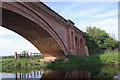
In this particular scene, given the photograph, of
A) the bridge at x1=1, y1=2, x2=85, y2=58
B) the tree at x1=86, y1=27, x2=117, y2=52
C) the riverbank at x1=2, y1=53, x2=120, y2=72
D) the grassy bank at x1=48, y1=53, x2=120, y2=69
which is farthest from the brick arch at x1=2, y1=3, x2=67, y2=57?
the tree at x1=86, y1=27, x2=117, y2=52

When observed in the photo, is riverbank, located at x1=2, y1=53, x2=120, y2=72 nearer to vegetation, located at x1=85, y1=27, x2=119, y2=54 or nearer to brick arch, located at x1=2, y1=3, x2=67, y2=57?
brick arch, located at x1=2, y1=3, x2=67, y2=57

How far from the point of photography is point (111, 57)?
12.9m

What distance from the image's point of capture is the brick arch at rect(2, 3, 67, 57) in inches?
325

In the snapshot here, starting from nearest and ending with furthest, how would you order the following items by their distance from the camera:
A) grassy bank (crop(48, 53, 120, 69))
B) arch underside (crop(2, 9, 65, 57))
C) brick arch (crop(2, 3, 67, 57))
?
1. brick arch (crop(2, 3, 67, 57))
2. arch underside (crop(2, 9, 65, 57))
3. grassy bank (crop(48, 53, 120, 69))

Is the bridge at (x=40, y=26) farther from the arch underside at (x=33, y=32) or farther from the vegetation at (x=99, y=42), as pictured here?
the vegetation at (x=99, y=42)

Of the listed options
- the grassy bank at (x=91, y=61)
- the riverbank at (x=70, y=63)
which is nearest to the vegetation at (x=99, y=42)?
the grassy bank at (x=91, y=61)

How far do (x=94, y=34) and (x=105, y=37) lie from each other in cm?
269

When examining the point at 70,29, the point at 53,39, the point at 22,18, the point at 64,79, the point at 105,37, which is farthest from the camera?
the point at 105,37

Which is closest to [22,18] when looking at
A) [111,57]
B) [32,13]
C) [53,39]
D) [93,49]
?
[32,13]

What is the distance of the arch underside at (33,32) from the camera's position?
893 cm

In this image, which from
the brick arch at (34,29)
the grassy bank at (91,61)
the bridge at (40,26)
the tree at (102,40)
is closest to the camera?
the brick arch at (34,29)

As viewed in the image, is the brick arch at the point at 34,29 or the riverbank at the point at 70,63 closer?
the brick arch at the point at 34,29

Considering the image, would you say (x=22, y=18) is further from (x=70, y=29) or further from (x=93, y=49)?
(x=93, y=49)

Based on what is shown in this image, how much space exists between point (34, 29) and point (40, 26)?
1.15 m
